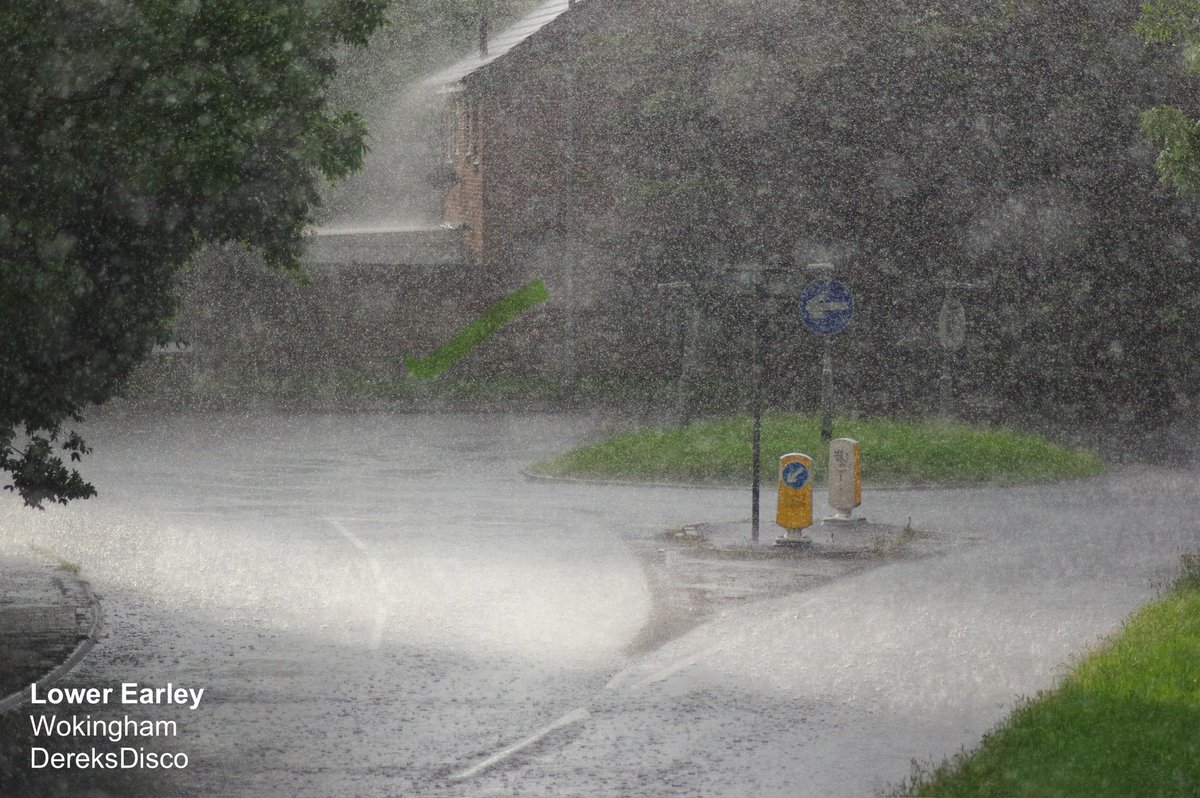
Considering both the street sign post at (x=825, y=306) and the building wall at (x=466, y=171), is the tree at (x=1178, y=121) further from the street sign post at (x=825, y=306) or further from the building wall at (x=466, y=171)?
the building wall at (x=466, y=171)

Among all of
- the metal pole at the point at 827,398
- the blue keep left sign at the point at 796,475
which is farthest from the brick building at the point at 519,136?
the blue keep left sign at the point at 796,475

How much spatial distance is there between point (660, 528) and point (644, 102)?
22813 mm

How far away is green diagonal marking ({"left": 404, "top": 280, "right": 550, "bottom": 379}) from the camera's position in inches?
1725

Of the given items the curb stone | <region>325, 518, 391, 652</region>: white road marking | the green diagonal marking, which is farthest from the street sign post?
the green diagonal marking

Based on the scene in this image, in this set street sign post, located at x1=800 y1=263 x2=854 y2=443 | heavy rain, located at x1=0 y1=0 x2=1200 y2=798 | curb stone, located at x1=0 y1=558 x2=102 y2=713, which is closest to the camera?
heavy rain, located at x1=0 y1=0 x2=1200 y2=798

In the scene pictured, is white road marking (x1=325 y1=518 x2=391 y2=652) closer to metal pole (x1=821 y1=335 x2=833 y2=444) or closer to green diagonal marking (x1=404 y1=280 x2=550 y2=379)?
metal pole (x1=821 y1=335 x2=833 y2=444)

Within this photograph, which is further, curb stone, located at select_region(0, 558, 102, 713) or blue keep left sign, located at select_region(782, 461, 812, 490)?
blue keep left sign, located at select_region(782, 461, 812, 490)

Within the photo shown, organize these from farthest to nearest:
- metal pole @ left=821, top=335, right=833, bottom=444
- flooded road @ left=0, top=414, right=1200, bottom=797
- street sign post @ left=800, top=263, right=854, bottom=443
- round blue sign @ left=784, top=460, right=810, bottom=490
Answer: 1. metal pole @ left=821, top=335, right=833, bottom=444
2. street sign post @ left=800, top=263, right=854, bottom=443
3. round blue sign @ left=784, top=460, right=810, bottom=490
4. flooded road @ left=0, top=414, right=1200, bottom=797

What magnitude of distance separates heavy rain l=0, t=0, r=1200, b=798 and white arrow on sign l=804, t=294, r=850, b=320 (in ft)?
0.20

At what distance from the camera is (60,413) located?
428 inches

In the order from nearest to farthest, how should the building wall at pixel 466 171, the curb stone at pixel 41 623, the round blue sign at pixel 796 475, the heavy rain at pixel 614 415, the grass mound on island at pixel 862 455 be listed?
1. the heavy rain at pixel 614 415
2. the curb stone at pixel 41 623
3. the round blue sign at pixel 796 475
4. the grass mound on island at pixel 862 455
5. the building wall at pixel 466 171

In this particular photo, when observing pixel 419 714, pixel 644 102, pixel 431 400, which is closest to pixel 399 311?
pixel 431 400

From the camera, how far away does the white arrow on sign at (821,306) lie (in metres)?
20.0

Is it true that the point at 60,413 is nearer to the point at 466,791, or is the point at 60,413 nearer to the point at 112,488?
the point at 466,791
